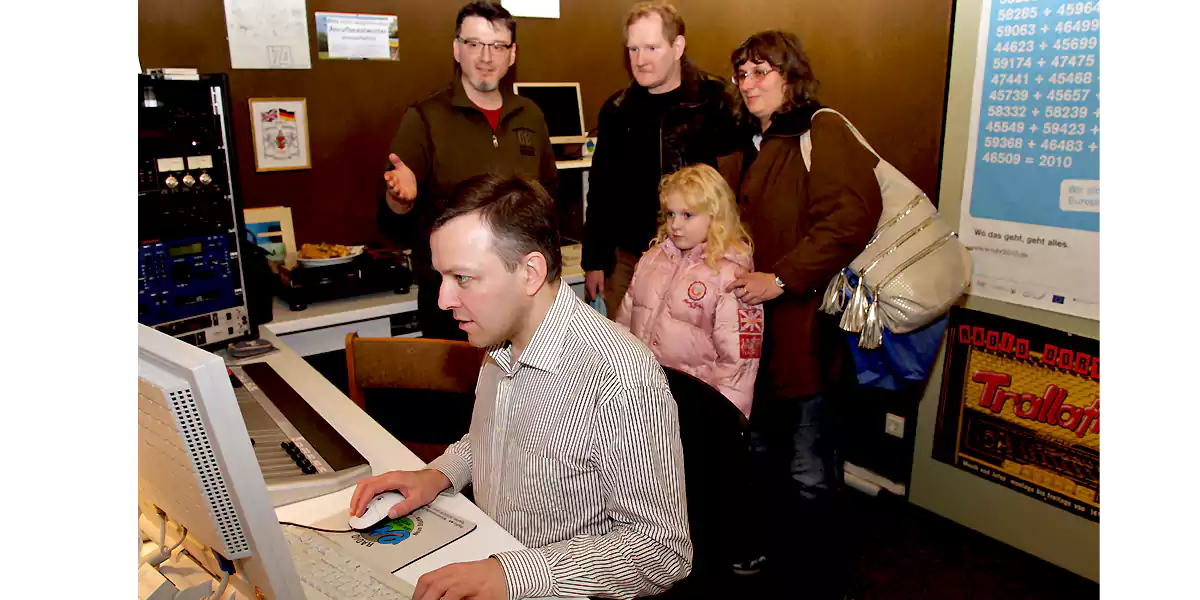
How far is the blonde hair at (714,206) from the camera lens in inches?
Result: 91.9

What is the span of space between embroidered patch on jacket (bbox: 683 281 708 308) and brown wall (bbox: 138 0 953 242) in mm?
1101

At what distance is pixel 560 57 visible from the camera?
12.4ft

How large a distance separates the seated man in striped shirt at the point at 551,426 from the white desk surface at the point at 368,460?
0.05 metres

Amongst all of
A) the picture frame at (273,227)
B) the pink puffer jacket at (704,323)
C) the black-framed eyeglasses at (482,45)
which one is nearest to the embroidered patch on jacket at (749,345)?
the pink puffer jacket at (704,323)

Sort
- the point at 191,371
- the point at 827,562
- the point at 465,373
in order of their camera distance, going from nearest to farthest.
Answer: the point at 191,371 < the point at 465,373 < the point at 827,562

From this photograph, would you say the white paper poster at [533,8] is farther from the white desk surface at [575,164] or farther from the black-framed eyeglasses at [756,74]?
the black-framed eyeglasses at [756,74]

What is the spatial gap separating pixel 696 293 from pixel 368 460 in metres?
1.12

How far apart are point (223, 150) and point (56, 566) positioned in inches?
86.0

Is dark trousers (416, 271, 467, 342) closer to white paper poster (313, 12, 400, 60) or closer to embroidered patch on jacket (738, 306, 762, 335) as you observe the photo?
embroidered patch on jacket (738, 306, 762, 335)

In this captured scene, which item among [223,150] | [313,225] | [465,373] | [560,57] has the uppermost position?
[560,57]

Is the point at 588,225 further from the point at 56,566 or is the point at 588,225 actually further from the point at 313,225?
the point at 56,566

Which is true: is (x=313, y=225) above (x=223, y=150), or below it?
below
